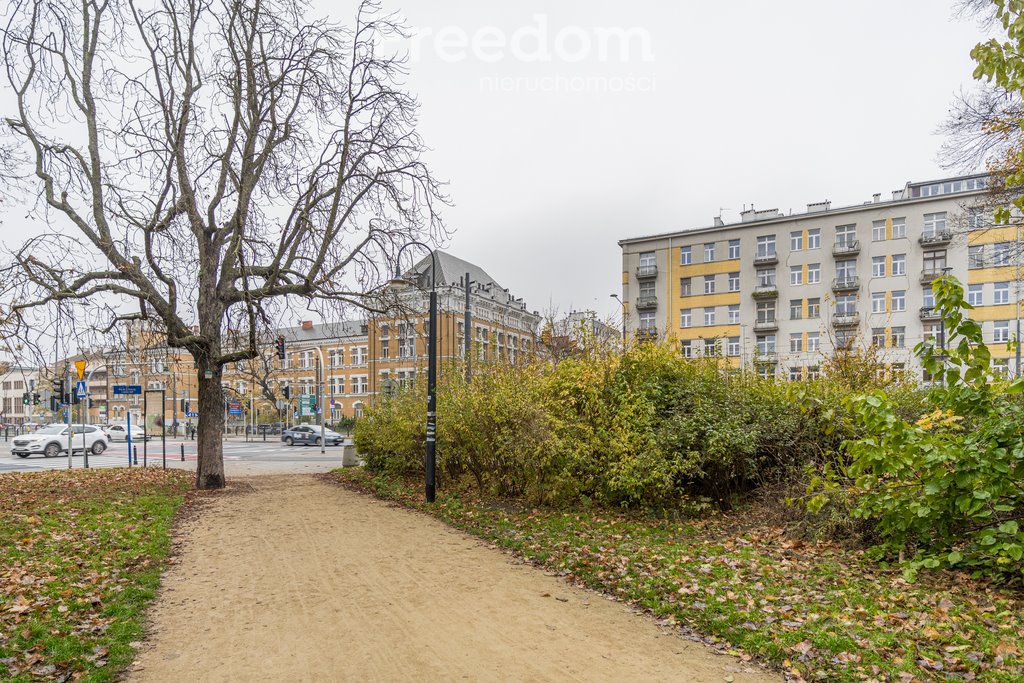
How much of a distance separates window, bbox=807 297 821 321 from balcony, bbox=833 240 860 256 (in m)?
3.82

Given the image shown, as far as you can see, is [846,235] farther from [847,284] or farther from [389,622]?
[389,622]

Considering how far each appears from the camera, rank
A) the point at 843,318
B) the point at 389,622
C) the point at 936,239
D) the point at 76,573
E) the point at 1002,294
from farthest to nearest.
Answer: the point at 843,318
the point at 936,239
the point at 1002,294
the point at 76,573
the point at 389,622

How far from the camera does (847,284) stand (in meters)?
50.1

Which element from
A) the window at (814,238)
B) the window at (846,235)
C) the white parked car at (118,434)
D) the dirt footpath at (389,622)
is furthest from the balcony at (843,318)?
the white parked car at (118,434)

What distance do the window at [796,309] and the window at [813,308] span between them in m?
0.51

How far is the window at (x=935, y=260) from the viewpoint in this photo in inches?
1880

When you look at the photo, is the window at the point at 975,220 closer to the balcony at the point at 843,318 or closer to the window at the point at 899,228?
the balcony at the point at 843,318

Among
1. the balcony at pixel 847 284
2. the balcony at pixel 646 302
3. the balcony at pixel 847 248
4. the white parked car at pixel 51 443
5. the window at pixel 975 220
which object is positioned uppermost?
the balcony at pixel 847 248

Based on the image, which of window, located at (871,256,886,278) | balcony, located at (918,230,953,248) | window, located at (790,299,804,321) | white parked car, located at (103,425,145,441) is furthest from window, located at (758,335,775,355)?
white parked car, located at (103,425,145,441)

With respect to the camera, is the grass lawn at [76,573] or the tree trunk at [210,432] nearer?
the grass lawn at [76,573]

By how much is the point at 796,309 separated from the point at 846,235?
663 cm

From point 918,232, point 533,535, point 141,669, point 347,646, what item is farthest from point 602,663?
point 918,232

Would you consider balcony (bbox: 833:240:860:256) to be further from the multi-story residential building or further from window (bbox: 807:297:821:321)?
window (bbox: 807:297:821:321)

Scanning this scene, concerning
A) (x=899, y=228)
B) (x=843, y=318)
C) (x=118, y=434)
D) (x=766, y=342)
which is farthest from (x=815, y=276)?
(x=118, y=434)
